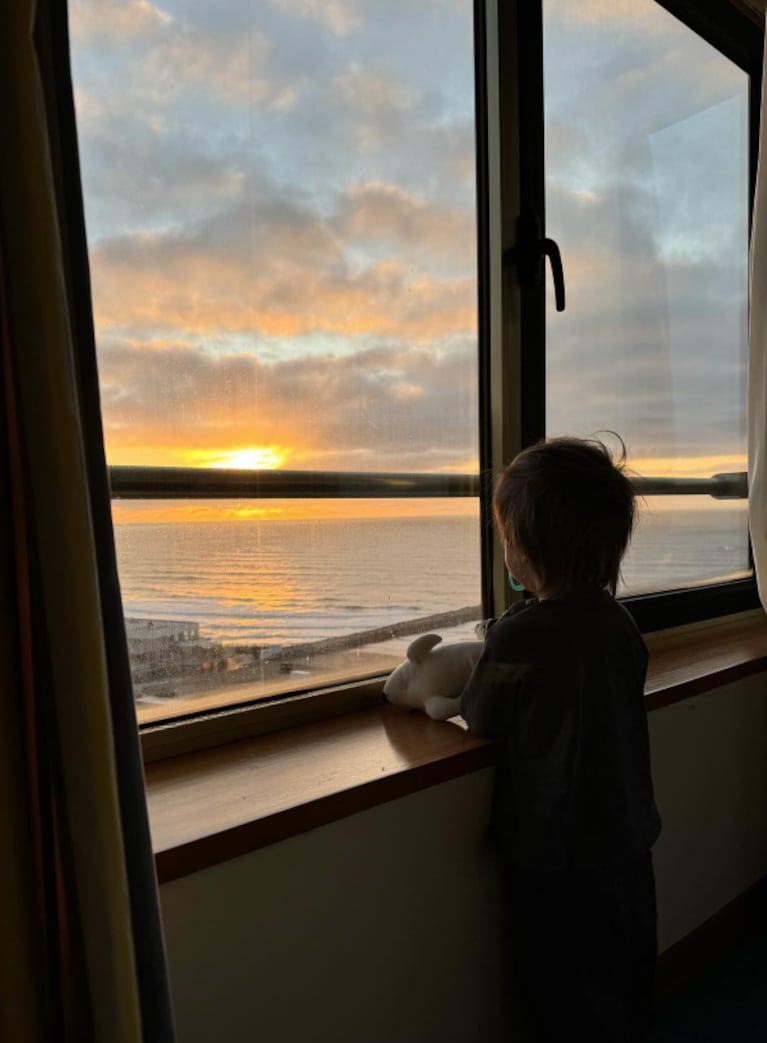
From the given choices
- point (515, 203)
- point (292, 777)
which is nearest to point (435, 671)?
point (292, 777)

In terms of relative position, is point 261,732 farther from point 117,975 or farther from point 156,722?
point 117,975

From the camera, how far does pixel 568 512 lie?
1221mm

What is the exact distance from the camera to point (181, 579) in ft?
3.99

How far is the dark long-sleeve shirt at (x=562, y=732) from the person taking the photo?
47.3 inches

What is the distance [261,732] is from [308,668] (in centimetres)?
14

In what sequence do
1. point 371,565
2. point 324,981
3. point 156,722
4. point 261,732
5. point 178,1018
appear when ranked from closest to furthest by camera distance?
point 178,1018
point 324,981
point 156,722
point 261,732
point 371,565

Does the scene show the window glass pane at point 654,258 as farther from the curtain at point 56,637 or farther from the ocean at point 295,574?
the curtain at point 56,637

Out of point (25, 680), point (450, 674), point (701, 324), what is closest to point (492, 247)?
point (450, 674)

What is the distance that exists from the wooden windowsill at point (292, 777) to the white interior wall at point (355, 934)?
3 cm

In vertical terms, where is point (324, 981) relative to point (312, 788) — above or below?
below

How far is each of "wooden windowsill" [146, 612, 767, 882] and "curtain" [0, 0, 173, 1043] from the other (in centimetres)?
16

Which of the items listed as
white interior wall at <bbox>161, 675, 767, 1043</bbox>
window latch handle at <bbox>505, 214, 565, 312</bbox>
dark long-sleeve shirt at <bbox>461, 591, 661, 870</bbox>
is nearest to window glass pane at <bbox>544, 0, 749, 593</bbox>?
window latch handle at <bbox>505, 214, 565, 312</bbox>

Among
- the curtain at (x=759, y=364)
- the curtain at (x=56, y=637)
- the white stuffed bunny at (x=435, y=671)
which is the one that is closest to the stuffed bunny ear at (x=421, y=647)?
the white stuffed bunny at (x=435, y=671)

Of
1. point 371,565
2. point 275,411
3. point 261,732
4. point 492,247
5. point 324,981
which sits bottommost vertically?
point 324,981
